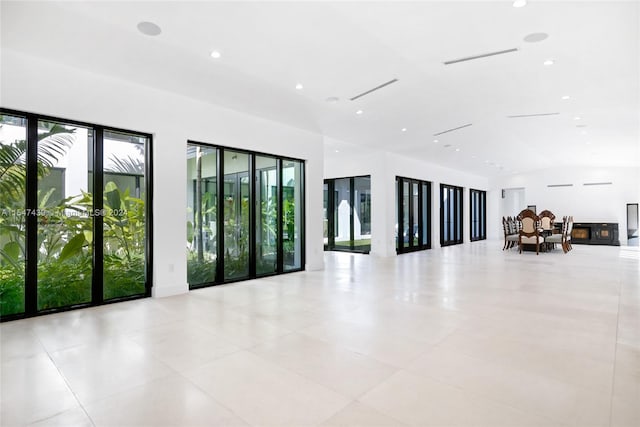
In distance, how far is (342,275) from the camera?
24.4ft

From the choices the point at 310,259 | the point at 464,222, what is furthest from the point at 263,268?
the point at 464,222

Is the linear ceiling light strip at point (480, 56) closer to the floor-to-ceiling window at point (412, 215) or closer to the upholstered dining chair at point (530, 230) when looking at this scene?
the floor-to-ceiling window at point (412, 215)

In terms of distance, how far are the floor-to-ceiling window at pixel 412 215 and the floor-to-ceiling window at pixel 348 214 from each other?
106 cm

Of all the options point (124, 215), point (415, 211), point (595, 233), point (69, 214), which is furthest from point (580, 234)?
point (69, 214)

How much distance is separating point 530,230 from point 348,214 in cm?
594

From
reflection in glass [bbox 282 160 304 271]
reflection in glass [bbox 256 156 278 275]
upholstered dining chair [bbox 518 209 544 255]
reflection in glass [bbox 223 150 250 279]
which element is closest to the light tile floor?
reflection in glass [bbox 223 150 250 279]

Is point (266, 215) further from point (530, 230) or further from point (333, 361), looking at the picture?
point (530, 230)

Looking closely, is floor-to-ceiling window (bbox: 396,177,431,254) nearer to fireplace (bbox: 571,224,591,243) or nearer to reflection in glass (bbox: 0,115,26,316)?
fireplace (bbox: 571,224,591,243)

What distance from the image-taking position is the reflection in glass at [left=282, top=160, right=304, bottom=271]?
7.77 metres

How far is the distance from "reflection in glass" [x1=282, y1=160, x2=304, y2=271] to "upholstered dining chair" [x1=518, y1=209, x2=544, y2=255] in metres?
7.83

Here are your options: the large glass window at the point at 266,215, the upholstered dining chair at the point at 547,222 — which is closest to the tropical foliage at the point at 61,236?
the large glass window at the point at 266,215

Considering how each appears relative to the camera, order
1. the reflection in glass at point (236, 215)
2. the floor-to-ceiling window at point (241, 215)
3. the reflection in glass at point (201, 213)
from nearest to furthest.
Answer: the reflection in glass at point (201, 213) < the floor-to-ceiling window at point (241, 215) < the reflection in glass at point (236, 215)

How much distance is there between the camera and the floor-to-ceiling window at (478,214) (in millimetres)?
16422

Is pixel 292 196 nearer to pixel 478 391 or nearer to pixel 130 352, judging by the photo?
pixel 130 352
